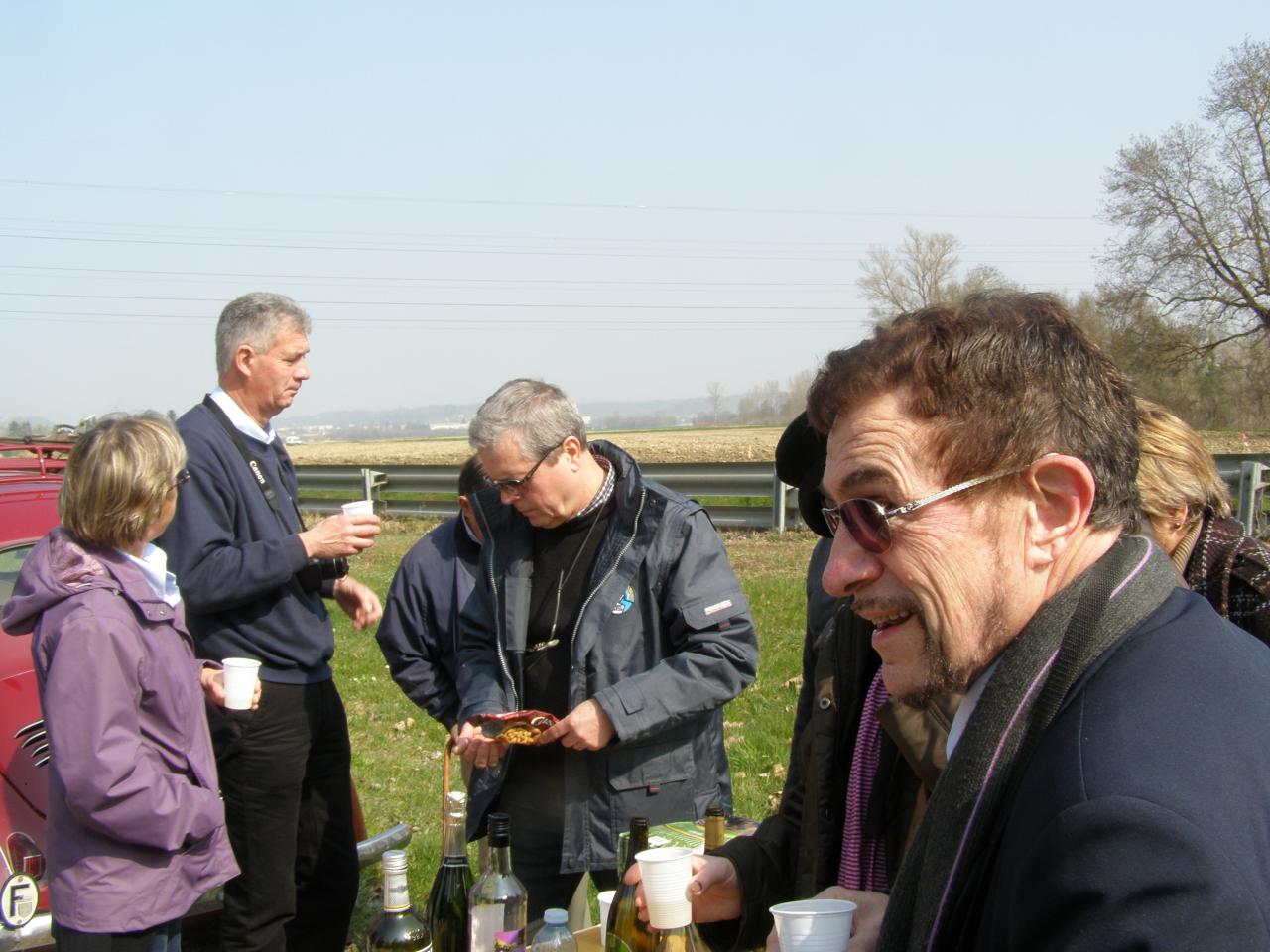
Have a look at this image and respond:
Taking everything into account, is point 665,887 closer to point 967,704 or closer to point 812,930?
point 812,930

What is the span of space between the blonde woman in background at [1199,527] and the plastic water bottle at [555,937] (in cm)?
169

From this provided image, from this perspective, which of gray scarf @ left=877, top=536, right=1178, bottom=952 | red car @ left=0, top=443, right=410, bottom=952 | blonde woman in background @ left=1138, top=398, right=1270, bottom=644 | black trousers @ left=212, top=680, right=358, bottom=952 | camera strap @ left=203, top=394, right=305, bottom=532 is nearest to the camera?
gray scarf @ left=877, top=536, right=1178, bottom=952

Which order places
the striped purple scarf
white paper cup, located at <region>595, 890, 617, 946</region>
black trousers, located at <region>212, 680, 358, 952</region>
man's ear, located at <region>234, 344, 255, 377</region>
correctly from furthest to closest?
man's ear, located at <region>234, 344, 255, 377</region>, black trousers, located at <region>212, 680, 358, 952</region>, white paper cup, located at <region>595, 890, 617, 946</region>, the striped purple scarf

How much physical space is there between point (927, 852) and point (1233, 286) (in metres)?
37.4

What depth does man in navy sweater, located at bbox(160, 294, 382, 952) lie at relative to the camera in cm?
402

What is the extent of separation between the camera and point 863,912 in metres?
2.01

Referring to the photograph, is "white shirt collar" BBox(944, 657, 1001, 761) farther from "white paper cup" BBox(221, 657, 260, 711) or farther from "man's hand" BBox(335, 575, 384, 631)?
"man's hand" BBox(335, 575, 384, 631)

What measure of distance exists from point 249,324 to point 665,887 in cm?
306

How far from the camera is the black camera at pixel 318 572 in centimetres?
424

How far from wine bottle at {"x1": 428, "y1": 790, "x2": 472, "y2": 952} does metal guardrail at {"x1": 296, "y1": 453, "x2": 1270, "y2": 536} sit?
8139mm

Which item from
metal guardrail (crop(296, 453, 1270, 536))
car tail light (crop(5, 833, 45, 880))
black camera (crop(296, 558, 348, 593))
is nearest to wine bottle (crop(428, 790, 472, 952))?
black camera (crop(296, 558, 348, 593))

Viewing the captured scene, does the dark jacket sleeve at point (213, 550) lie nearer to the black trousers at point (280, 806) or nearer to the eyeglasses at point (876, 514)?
the black trousers at point (280, 806)

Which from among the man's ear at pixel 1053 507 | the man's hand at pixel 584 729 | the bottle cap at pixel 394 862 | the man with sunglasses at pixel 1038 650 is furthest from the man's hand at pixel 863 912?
Answer: the man's hand at pixel 584 729

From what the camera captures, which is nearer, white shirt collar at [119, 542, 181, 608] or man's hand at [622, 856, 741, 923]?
man's hand at [622, 856, 741, 923]
